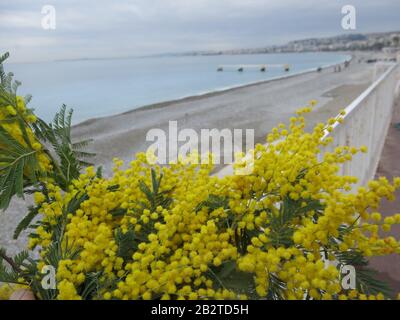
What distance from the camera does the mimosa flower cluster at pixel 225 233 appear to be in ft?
2.53

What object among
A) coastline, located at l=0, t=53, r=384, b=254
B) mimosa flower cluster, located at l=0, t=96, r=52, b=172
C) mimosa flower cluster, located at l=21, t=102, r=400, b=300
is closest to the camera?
mimosa flower cluster, located at l=21, t=102, r=400, b=300

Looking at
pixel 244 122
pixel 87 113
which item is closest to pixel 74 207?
pixel 244 122

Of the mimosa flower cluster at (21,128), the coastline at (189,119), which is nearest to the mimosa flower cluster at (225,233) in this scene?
the mimosa flower cluster at (21,128)

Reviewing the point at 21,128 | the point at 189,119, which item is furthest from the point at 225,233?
the point at 189,119

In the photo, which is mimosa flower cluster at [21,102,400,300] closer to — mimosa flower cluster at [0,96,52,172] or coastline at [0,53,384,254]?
mimosa flower cluster at [0,96,52,172]

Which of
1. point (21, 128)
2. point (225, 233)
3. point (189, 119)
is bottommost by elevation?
point (189, 119)

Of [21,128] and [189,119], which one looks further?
[189,119]

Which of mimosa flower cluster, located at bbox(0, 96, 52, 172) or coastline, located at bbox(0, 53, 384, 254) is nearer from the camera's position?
mimosa flower cluster, located at bbox(0, 96, 52, 172)

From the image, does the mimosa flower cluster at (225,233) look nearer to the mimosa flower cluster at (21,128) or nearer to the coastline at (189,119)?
the mimosa flower cluster at (21,128)

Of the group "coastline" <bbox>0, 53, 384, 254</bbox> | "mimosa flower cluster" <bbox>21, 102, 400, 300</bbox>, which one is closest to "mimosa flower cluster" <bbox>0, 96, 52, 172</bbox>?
"mimosa flower cluster" <bbox>21, 102, 400, 300</bbox>

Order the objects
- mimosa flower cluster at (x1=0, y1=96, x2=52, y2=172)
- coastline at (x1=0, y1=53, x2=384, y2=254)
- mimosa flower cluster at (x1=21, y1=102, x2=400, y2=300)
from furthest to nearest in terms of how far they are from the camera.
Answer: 1. coastline at (x1=0, y1=53, x2=384, y2=254)
2. mimosa flower cluster at (x1=0, y1=96, x2=52, y2=172)
3. mimosa flower cluster at (x1=21, y1=102, x2=400, y2=300)

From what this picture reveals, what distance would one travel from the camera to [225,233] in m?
0.88

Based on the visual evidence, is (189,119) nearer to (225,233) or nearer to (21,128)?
(21,128)

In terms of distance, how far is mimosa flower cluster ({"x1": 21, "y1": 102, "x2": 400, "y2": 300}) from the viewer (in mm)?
772
